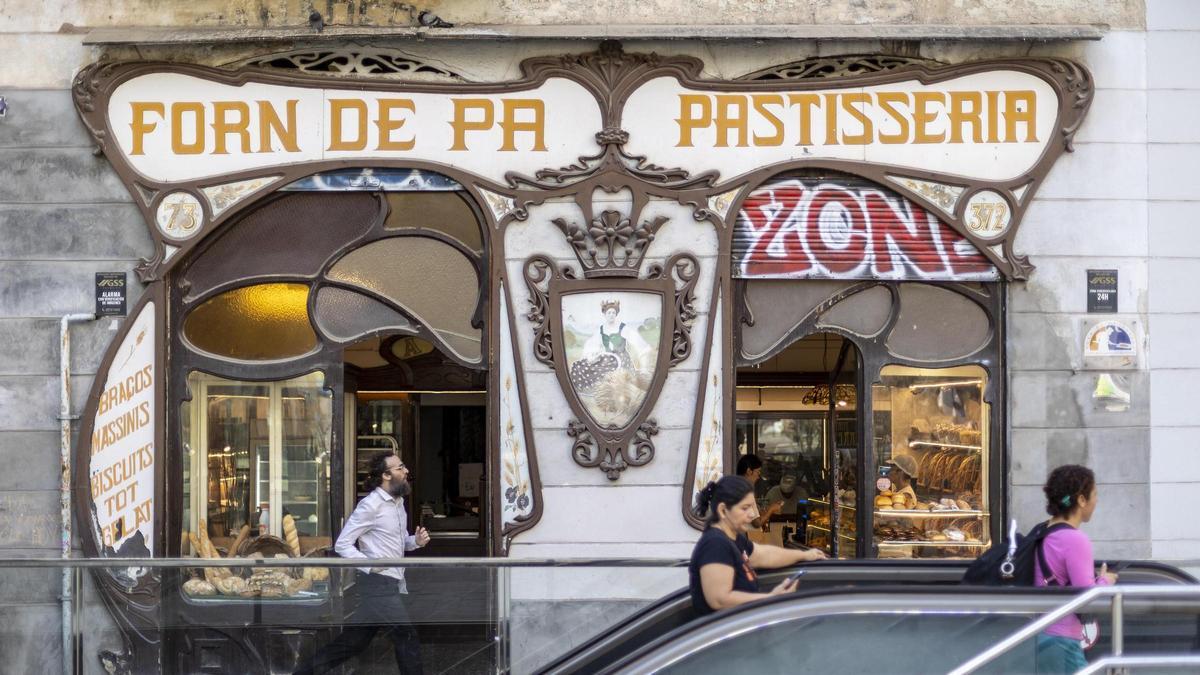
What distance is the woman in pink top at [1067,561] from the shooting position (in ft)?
18.0

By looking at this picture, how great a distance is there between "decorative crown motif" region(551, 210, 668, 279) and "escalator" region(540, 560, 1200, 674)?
16.4 feet

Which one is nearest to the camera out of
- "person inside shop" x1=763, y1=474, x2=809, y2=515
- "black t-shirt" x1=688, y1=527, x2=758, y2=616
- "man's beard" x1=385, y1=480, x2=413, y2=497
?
"black t-shirt" x1=688, y1=527, x2=758, y2=616

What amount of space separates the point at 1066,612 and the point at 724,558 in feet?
4.92

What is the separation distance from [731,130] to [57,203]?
16.8ft

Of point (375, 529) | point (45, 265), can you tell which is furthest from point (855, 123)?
point (45, 265)

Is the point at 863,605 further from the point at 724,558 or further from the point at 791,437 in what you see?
the point at 791,437

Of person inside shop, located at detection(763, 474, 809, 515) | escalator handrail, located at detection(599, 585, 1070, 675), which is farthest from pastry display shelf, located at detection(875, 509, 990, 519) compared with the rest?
escalator handrail, located at detection(599, 585, 1070, 675)

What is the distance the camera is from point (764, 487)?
45.9 feet

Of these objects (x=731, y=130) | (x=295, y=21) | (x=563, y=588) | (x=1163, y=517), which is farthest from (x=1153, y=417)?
(x=295, y=21)

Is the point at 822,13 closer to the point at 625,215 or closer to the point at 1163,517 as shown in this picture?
the point at 625,215

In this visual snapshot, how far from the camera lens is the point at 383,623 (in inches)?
336

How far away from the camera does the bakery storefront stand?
10.3 metres

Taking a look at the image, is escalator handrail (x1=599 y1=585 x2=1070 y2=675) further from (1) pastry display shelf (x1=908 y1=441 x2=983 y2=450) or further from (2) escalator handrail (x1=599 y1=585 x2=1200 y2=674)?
(1) pastry display shelf (x1=908 y1=441 x2=983 y2=450)

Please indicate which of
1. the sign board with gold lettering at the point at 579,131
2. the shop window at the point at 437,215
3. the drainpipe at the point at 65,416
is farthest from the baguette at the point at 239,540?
the shop window at the point at 437,215
